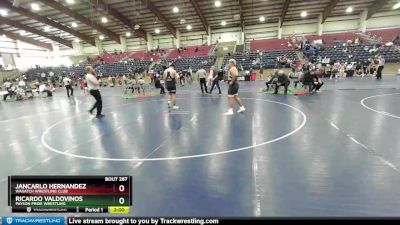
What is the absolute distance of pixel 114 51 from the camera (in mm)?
40094

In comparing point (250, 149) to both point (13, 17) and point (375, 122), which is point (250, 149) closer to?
point (375, 122)

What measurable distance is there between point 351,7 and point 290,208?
34.2 meters

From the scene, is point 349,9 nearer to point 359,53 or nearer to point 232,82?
point 359,53

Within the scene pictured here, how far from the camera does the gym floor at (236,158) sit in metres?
2.94

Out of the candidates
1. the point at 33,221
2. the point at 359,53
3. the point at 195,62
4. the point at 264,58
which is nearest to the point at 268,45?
the point at 264,58

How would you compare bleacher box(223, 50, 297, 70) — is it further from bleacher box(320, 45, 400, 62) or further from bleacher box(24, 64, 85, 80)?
bleacher box(24, 64, 85, 80)

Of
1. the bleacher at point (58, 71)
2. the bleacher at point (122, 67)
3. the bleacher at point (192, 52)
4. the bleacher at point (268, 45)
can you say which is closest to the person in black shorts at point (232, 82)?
the bleacher at point (268, 45)

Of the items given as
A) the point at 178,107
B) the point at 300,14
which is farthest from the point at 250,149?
the point at 300,14
